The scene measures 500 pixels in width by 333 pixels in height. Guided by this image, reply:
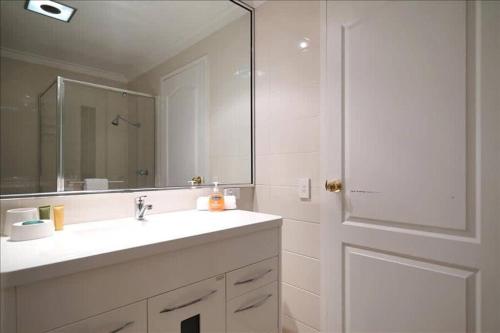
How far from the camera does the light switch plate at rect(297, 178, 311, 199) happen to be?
4.49 ft

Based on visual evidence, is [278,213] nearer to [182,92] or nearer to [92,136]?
[182,92]

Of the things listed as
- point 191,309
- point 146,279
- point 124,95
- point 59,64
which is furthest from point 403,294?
point 59,64

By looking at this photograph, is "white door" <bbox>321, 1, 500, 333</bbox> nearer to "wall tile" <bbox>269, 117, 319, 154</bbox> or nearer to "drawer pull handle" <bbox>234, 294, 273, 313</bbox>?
"wall tile" <bbox>269, 117, 319, 154</bbox>

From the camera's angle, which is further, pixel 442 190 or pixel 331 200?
pixel 331 200

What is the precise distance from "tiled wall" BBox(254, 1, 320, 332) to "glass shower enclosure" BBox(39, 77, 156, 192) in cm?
66

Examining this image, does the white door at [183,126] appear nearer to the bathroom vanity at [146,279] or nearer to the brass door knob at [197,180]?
the brass door knob at [197,180]

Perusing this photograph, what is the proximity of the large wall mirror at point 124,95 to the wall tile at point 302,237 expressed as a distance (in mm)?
393

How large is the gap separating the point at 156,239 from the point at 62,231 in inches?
15.9

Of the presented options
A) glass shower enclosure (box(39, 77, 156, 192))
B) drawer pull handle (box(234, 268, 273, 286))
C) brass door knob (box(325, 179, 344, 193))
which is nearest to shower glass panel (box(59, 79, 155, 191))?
glass shower enclosure (box(39, 77, 156, 192))


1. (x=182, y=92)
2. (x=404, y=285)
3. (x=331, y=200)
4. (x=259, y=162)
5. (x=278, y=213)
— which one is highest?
(x=182, y=92)

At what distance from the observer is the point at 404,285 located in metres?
1.08

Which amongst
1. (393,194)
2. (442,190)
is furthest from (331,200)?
(442,190)

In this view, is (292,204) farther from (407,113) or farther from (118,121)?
(118,121)

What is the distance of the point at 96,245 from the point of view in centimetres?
71
